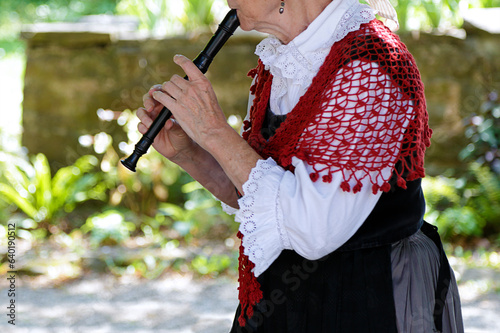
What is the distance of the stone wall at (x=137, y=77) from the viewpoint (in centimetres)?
606

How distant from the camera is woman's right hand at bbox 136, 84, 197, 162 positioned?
1.81 m

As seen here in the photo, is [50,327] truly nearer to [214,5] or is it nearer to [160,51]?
[160,51]

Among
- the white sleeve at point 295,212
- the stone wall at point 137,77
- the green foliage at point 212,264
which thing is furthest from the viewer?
the stone wall at point 137,77

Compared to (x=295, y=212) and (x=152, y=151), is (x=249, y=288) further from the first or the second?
(x=152, y=151)

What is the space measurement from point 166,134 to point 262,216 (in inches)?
22.8

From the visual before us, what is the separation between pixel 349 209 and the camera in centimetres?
139

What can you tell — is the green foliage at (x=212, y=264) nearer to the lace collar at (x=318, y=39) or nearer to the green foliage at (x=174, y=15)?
the green foliage at (x=174, y=15)

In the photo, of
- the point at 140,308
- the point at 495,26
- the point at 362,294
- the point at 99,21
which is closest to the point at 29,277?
the point at 140,308

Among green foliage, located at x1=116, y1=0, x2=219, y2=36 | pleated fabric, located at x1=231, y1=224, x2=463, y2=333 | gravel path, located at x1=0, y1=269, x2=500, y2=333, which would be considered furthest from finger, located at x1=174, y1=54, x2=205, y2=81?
green foliage, located at x1=116, y1=0, x2=219, y2=36

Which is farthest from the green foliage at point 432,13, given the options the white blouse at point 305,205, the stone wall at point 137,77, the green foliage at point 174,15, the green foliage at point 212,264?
the white blouse at point 305,205

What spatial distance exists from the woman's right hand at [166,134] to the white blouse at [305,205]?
0.45 metres

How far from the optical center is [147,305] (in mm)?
4398

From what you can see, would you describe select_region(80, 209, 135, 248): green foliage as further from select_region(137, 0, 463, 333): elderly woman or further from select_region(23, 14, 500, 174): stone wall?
select_region(137, 0, 463, 333): elderly woman

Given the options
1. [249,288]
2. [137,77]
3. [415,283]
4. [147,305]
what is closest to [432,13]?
[137,77]
